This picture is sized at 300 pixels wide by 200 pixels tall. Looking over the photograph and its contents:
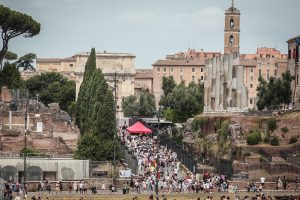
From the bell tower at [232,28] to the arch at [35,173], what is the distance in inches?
2809

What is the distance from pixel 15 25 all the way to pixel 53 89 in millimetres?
38004

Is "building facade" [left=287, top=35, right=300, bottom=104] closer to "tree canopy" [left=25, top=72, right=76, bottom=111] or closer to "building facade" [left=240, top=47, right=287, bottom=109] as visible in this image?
"tree canopy" [left=25, top=72, right=76, bottom=111]

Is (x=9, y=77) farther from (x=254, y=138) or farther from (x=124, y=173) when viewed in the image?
(x=124, y=173)

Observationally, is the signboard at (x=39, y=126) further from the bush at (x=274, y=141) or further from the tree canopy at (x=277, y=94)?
the tree canopy at (x=277, y=94)

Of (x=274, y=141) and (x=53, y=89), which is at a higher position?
(x=53, y=89)

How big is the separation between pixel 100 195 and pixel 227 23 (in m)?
76.5

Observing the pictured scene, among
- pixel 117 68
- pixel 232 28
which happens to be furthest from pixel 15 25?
pixel 117 68

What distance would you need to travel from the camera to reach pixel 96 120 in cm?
6800

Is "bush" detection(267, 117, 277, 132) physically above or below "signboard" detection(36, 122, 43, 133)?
above

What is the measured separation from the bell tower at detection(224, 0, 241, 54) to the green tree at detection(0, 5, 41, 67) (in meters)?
42.2

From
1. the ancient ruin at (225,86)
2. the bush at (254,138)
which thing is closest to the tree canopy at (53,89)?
the ancient ruin at (225,86)

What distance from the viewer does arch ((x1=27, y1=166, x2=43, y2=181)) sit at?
192 ft

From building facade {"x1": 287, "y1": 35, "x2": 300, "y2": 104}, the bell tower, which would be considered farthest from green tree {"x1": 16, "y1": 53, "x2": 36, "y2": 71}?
building facade {"x1": 287, "y1": 35, "x2": 300, "y2": 104}

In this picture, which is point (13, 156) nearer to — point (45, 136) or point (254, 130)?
point (45, 136)
